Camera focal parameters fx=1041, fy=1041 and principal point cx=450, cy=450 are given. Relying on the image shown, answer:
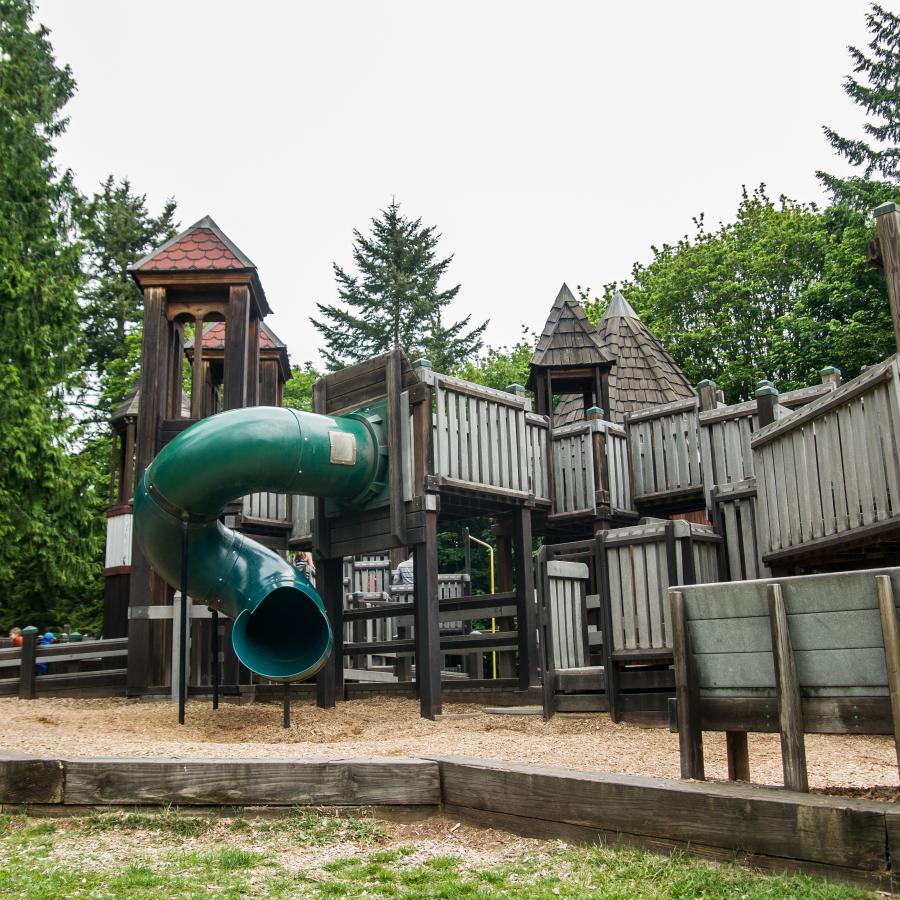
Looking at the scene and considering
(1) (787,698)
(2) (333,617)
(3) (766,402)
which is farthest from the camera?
(3) (766,402)

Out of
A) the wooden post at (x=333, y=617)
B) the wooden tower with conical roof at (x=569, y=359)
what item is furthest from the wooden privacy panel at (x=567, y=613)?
the wooden tower with conical roof at (x=569, y=359)

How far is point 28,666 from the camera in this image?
13844 mm

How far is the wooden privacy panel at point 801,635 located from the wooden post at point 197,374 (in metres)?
10.4

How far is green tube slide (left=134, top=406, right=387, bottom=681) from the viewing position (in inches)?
395

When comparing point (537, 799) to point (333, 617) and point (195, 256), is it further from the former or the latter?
point (195, 256)

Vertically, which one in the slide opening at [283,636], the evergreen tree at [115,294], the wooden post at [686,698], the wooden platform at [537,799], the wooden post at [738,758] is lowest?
the wooden platform at [537,799]

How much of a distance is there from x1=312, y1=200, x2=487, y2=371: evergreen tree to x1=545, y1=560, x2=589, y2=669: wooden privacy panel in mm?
31961

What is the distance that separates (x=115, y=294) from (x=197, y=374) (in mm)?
27921

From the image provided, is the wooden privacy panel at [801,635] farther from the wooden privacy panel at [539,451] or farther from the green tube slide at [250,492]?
the wooden privacy panel at [539,451]

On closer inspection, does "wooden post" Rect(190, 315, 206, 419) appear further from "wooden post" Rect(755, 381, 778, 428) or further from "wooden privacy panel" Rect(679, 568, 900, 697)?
"wooden privacy panel" Rect(679, 568, 900, 697)

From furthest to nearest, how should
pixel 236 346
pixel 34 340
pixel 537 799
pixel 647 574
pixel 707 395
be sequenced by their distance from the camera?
pixel 34 340, pixel 707 395, pixel 236 346, pixel 647 574, pixel 537 799

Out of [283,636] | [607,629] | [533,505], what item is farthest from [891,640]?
[533,505]

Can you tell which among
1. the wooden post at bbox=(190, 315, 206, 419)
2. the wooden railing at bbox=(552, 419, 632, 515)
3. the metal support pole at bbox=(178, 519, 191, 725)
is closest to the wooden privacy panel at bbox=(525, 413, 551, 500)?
the wooden railing at bbox=(552, 419, 632, 515)

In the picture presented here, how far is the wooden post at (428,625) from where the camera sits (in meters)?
10.8
